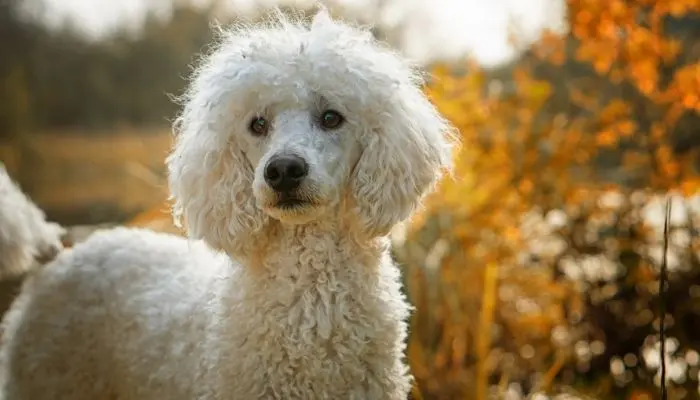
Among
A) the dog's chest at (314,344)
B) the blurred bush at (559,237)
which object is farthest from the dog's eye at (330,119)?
the blurred bush at (559,237)

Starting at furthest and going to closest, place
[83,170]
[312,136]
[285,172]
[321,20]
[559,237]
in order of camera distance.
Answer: [83,170], [559,237], [321,20], [312,136], [285,172]

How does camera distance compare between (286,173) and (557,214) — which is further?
(557,214)

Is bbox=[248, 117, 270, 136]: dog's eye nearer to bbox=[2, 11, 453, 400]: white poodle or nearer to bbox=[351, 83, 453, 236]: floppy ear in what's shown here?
bbox=[2, 11, 453, 400]: white poodle

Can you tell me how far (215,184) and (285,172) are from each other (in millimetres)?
334

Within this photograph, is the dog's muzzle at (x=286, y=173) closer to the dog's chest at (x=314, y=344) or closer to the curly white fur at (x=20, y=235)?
the dog's chest at (x=314, y=344)

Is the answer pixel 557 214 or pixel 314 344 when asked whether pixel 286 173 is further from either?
pixel 557 214

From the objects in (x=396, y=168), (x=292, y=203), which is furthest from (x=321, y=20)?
(x=292, y=203)

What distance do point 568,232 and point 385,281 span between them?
1.84 metres

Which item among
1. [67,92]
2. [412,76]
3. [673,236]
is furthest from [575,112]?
[67,92]

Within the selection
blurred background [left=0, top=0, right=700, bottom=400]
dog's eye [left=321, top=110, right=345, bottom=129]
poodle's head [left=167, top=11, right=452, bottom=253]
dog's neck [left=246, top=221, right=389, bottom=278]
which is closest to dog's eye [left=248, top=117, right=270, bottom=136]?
poodle's head [left=167, top=11, right=452, bottom=253]

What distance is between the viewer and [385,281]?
7.73 ft

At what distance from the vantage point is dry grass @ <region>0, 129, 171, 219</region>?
5.25m

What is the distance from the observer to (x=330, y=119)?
224 centimetres

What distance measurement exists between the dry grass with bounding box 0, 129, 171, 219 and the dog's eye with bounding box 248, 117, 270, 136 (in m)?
3.02
